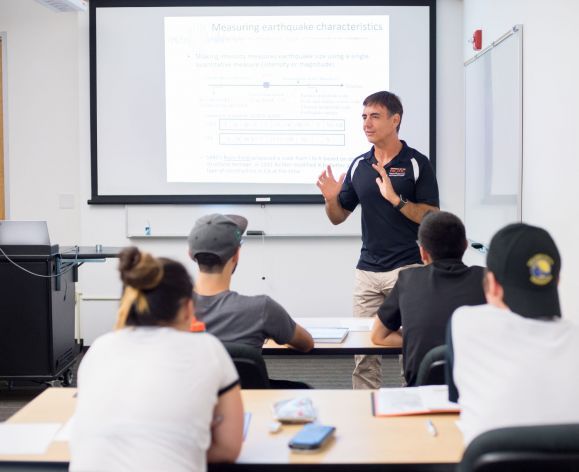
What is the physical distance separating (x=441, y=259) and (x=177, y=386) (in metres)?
1.40

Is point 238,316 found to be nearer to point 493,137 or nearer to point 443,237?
point 443,237

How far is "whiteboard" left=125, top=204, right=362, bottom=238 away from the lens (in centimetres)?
587

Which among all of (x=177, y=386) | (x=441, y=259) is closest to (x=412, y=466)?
(x=177, y=386)

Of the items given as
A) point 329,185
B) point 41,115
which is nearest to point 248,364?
point 329,185

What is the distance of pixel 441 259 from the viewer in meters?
2.77

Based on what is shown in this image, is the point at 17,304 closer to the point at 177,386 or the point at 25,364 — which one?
the point at 25,364

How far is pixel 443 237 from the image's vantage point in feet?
8.96

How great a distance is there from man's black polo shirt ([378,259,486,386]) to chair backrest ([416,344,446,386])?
0.29 m

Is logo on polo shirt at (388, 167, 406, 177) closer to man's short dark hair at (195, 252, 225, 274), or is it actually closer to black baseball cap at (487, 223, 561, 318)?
man's short dark hair at (195, 252, 225, 274)

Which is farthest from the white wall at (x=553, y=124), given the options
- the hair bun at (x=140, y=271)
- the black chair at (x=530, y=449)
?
the hair bun at (x=140, y=271)

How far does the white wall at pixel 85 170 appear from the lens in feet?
19.2

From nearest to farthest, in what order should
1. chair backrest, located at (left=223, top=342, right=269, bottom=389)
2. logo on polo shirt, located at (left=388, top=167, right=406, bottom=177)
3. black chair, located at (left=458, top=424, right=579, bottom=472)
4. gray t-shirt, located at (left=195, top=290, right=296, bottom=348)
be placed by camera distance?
black chair, located at (left=458, top=424, right=579, bottom=472) → chair backrest, located at (left=223, top=342, right=269, bottom=389) → gray t-shirt, located at (left=195, top=290, right=296, bottom=348) → logo on polo shirt, located at (left=388, top=167, right=406, bottom=177)

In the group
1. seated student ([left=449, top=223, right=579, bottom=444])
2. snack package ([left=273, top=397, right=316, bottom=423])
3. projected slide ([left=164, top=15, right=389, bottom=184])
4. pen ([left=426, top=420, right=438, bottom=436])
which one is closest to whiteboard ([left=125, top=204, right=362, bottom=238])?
projected slide ([left=164, top=15, right=389, bottom=184])

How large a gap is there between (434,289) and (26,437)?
1.41 meters
